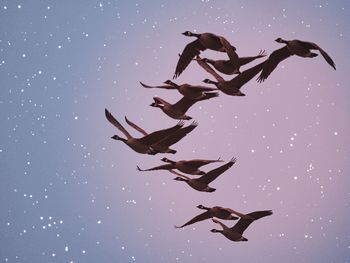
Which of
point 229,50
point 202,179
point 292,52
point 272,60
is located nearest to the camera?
point 229,50

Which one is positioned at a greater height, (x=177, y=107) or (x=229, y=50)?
(x=229, y=50)

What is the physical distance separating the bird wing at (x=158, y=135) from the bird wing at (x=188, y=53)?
31 centimetres

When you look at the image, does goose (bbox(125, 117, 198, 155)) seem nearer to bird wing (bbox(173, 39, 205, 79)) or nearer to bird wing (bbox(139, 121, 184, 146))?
bird wing (bbox(139, 121, 184, 146))

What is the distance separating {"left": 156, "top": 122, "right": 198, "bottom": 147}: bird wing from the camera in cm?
286

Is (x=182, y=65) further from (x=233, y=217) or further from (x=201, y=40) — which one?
(x=233, y=217)

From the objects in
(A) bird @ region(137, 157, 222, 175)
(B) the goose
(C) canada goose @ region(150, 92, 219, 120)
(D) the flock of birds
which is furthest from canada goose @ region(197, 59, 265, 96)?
(A) bird @ region(137, 157, 222, 175)

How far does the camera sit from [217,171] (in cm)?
312

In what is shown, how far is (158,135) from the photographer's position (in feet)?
9.44

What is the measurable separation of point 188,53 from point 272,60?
1.59 ft

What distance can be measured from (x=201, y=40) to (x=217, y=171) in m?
0.81

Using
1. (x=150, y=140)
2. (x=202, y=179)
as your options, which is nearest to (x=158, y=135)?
(x=150, y=140)

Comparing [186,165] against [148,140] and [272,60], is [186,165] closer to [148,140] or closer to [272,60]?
[148,140]

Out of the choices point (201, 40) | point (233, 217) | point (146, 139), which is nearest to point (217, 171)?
point (233, 217)

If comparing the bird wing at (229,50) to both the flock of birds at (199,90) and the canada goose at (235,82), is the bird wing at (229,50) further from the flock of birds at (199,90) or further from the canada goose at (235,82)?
the canada goose at (235,82)
